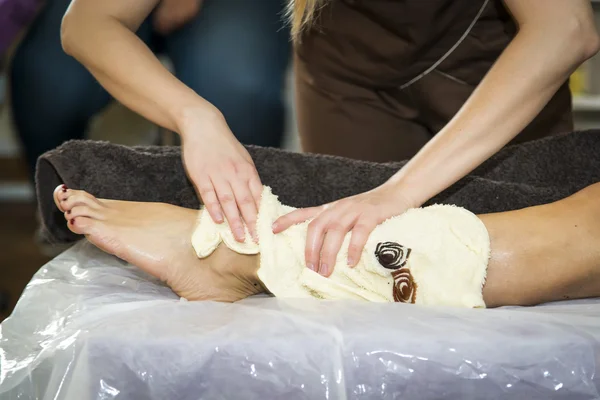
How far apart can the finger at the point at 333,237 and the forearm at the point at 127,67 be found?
20 cm

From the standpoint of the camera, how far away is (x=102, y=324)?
70 cm

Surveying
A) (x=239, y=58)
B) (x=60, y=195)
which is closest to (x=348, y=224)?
(x=60, y=195)

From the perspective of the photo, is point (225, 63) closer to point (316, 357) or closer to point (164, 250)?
point (164, 250)

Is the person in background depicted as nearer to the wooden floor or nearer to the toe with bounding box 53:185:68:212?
the toe with bounding box 53:185:68:212

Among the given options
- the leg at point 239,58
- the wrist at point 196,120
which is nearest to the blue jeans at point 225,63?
the leg at point 239,58

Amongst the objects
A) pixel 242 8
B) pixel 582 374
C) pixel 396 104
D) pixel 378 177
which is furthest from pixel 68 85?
pixel 582 374

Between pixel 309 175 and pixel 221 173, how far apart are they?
17 centimetres

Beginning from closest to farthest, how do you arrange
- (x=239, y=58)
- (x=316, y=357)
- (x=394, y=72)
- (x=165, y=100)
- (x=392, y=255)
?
(x=316, y=357)
(x=392, y=255)
(x=165, y=100)
(x=394, y=72)
(x=239, y=58)

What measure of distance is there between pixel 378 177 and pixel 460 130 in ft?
0.55

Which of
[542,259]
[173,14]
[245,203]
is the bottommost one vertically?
[542,259]

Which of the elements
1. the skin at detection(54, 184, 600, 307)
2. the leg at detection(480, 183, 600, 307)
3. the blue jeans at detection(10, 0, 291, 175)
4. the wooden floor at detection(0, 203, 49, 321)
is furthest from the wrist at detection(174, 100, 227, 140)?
the wooden floor at detection(0, 203, 49, 321)

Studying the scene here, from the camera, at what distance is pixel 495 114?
82cm

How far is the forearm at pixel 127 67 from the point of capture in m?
0.89

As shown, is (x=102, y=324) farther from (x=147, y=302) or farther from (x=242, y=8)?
(x=242, y=8)
